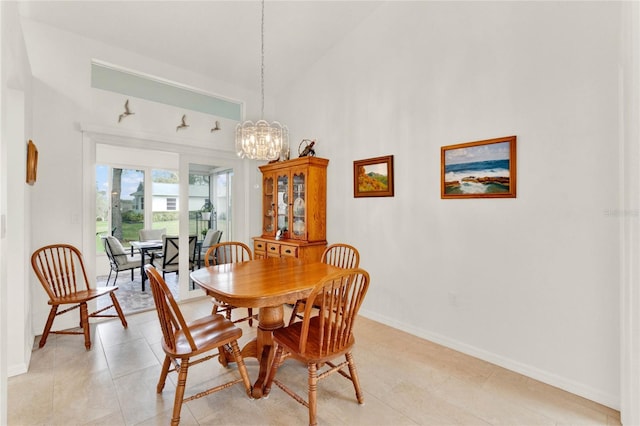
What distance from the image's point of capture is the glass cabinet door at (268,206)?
441 centimetres

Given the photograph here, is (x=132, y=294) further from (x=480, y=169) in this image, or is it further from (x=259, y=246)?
(x=480, y=169)

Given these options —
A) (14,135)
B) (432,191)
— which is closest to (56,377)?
(14,135)

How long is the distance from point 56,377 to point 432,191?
3.46 metres

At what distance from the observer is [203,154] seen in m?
4.24

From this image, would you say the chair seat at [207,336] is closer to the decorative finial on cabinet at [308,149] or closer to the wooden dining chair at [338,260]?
the wooden dining chair at [338,260]

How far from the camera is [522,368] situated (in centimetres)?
233

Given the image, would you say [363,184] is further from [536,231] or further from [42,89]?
[42,89]

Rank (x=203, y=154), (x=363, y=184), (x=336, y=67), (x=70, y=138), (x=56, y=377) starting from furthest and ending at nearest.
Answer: (x=203, y=154), (x=336, y=67), (x=363, y=184), (x=70, y=138), (x=56, y=377)

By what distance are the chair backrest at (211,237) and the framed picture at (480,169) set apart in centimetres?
325

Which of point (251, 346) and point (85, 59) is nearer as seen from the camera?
point (251, 346)

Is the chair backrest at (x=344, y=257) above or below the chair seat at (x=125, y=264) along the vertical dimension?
above

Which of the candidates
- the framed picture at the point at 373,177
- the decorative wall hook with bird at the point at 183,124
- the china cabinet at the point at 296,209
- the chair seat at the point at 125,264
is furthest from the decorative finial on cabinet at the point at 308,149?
the chair seat at the point at 125,264

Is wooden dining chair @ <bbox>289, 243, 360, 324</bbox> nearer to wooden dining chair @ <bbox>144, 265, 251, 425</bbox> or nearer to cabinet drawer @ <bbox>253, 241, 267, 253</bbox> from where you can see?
wooden dining chair @ <bbox>144, 265, 251, 425</bbox>

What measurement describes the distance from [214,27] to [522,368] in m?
4.43
